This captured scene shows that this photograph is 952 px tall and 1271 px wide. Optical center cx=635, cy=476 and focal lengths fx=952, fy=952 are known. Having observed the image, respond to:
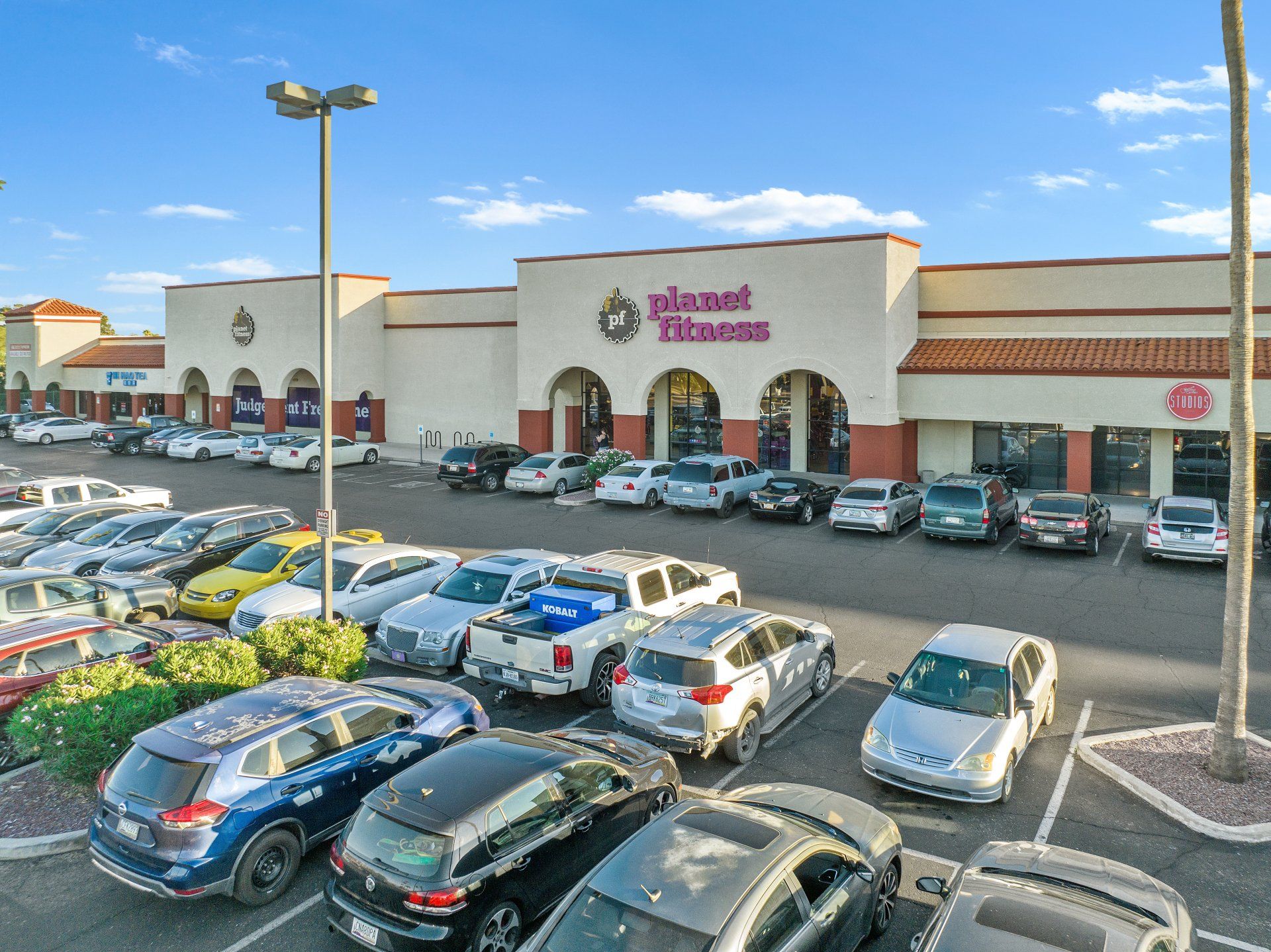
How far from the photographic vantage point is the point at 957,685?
1057cm

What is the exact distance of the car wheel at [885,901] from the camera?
7.18 metres

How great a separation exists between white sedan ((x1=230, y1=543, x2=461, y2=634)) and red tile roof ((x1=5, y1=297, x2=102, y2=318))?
48.1 m

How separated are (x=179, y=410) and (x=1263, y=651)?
47985 mm

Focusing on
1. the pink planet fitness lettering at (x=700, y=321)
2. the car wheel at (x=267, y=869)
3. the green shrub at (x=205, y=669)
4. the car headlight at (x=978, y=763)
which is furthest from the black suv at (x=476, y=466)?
the car headlight at (x=978, y=763)

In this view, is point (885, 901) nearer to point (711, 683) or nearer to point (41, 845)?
point (711, 683)

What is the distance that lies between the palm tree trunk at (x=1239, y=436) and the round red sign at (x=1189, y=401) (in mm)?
16480

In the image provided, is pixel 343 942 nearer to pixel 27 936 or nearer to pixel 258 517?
pixel 27 936

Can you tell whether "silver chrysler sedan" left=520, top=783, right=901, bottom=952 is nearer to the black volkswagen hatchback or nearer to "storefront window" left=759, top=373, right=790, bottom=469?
the black volkswagen hatchback

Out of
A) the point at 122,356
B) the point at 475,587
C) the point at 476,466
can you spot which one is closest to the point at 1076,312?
the point at 476,466

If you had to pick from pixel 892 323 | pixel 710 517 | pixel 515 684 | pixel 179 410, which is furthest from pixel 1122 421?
pixel 179 410

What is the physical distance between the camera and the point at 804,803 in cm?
789

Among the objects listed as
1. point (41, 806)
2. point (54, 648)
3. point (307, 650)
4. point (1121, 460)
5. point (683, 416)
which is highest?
point (683, 416)

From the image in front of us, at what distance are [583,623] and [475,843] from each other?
5772mm

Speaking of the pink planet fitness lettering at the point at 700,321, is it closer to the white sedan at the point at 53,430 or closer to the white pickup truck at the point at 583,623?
the white pickup truck at the point at 583,623
